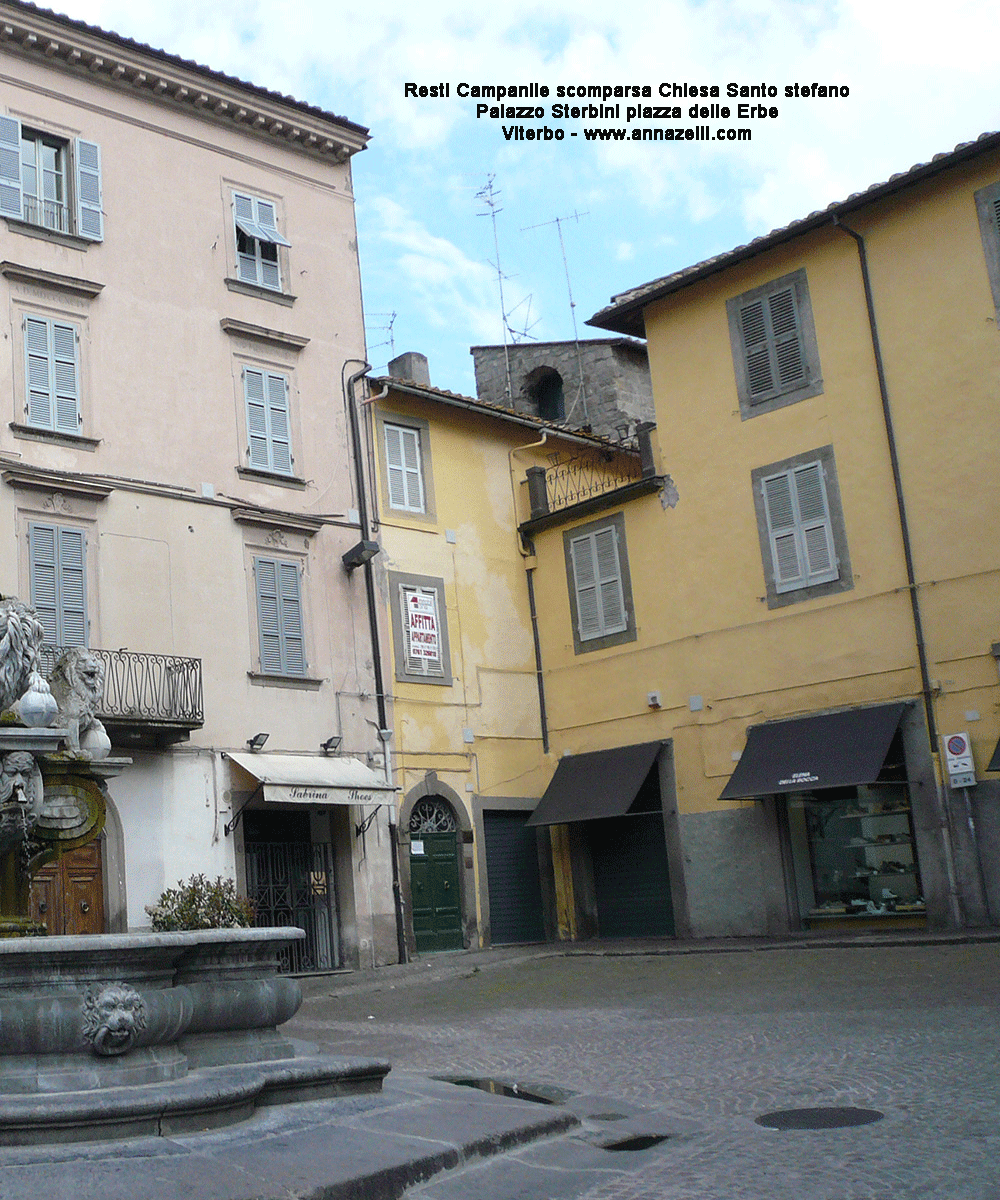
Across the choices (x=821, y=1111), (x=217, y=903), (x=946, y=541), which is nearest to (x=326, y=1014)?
(x=217, y=903)

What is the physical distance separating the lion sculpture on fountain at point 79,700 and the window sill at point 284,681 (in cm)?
1056

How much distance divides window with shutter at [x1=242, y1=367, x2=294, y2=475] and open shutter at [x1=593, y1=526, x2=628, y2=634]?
205 inches

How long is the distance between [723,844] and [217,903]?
728 centimetres

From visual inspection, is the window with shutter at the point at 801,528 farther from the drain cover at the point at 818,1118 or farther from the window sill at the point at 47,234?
the drain cover at the point at 818,1118

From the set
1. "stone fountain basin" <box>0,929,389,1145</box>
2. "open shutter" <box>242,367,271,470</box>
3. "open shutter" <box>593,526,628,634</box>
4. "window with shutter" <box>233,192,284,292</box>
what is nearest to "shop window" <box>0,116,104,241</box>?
"window with shutter" <box>233,192,284,292</box>

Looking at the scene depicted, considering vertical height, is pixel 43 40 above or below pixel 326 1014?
above

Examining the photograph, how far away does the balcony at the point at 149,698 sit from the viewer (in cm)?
1744

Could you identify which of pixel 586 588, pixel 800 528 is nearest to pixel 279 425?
pixel 586 588

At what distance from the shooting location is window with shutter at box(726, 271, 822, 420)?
20.0 meters

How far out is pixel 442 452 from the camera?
75.9 ft

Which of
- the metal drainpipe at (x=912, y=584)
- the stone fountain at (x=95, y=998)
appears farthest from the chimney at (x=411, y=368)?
the stone fountain at (x=95, y=998)

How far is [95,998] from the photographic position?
22.6 feet

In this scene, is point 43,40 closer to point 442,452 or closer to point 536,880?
point 442,452

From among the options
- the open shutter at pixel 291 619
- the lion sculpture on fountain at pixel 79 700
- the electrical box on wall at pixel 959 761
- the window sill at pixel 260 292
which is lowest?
A: the electrical box on wall at pixel 959 761
